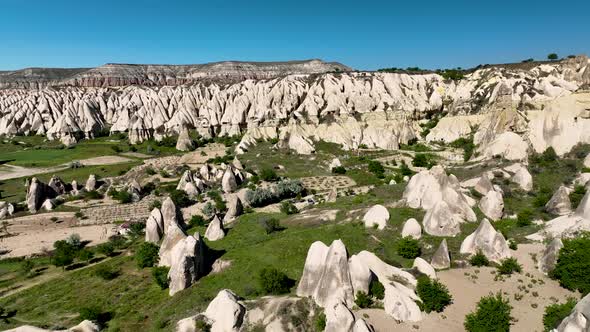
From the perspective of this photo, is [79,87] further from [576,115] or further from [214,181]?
[576,115]

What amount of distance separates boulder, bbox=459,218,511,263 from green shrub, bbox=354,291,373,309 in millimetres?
11614

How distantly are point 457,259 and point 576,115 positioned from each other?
4624 centimetres

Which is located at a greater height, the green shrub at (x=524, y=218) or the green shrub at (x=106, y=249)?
the green shrub at (x=524, y=218)

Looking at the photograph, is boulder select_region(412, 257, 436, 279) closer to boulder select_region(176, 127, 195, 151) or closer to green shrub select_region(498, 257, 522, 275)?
green shrub select_region(498, 257, 522, 275)

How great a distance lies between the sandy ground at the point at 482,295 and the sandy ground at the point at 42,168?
290 ft

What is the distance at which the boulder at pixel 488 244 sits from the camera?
32.0 meters

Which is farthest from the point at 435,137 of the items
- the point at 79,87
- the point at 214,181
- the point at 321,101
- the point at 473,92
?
the point at 79,87

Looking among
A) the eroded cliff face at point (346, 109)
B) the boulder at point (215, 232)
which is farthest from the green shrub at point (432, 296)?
the eroded cliff face at point (346, 109)

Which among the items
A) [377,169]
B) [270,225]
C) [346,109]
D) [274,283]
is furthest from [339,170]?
[274,283]

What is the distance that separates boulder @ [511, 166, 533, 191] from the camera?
164ft

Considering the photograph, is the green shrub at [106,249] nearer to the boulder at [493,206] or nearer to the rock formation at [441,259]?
the rock formation at [441,259]

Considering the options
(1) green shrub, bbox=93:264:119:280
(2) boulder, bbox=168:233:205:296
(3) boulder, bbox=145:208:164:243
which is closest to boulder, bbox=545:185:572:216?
(2) boulder, bbox=168:233:205:296

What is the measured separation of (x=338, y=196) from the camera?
2424 inches

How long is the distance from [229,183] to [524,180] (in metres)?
44.7
